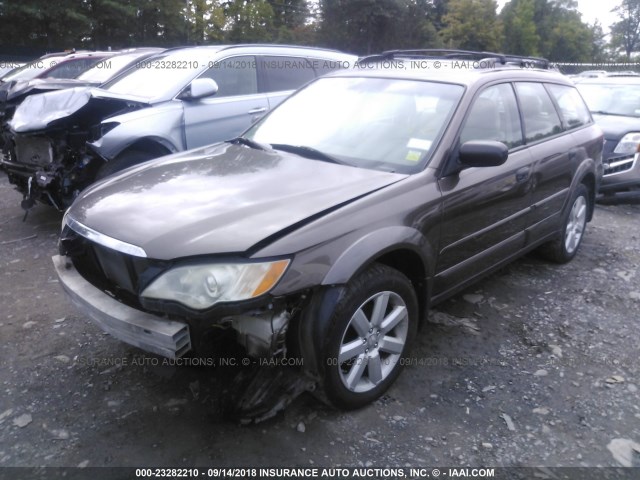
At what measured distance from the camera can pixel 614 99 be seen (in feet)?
25.4

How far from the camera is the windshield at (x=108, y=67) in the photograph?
7.67 metres

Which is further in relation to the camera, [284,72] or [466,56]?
[284,72]

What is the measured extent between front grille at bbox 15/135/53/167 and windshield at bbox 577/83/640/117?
7.27m

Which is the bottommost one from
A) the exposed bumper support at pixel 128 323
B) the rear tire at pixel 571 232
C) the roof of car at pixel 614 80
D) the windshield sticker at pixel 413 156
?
the rear tire at pixel 571 232

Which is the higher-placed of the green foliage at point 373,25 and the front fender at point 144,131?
the green foliage at point 373,25

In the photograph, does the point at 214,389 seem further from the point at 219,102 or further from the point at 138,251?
the point at 219,102

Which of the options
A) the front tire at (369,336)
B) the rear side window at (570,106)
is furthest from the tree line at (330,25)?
the front tire at (369,336)

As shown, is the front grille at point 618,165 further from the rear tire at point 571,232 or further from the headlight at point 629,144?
the rear tire at point 571,232

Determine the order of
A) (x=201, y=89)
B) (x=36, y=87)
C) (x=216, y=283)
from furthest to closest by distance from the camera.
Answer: (x=36, y=87) → (x=201, y=89) → (x=216, y=283)

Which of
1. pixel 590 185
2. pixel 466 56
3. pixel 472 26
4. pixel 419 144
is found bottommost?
pixel 590 185

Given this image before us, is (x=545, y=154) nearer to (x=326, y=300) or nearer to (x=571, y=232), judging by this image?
(x=571, y=232)

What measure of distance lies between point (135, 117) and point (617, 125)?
6.09 metres

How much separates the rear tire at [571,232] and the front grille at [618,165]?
2185 mm

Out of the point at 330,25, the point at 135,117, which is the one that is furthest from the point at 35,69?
the point at 330,25
